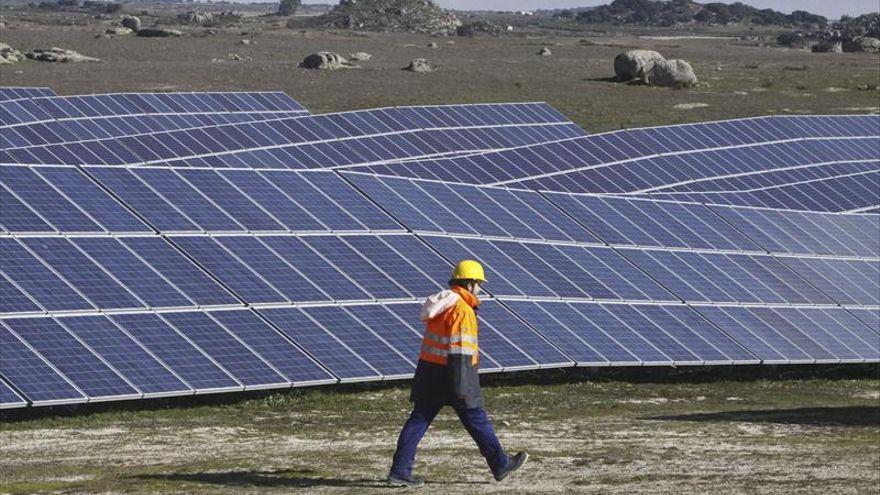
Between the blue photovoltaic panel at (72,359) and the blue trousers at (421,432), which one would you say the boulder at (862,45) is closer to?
the blue photovoltaic panel at (72,359)

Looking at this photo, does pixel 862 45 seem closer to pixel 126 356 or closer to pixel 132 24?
pixel 132 24

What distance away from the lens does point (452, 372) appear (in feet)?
52.7

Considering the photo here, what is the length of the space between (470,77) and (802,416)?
77.5 m

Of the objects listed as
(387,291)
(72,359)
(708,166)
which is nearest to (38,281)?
(72,359)

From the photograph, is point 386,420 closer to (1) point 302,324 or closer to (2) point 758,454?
(1) point 302,324

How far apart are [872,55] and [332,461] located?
423 ft

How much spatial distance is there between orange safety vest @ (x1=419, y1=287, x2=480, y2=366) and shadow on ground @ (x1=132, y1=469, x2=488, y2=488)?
1.70 m

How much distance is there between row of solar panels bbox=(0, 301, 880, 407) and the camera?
71.6ft

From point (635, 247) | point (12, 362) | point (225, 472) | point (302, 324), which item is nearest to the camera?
point (225, 472)

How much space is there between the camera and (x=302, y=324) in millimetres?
24469

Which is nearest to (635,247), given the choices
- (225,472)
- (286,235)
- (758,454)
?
(286,235)

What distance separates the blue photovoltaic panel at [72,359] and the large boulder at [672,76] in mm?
71400

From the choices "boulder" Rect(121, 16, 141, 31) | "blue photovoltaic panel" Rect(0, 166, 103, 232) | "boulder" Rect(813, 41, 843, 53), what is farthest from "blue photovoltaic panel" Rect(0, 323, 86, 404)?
"boulder" Rect(813, 41, 843, 53)

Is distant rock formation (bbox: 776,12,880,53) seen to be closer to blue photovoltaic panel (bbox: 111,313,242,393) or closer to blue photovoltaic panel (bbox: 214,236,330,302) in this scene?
blue photovoltaic panel (bbox: 214,236,330,302)
